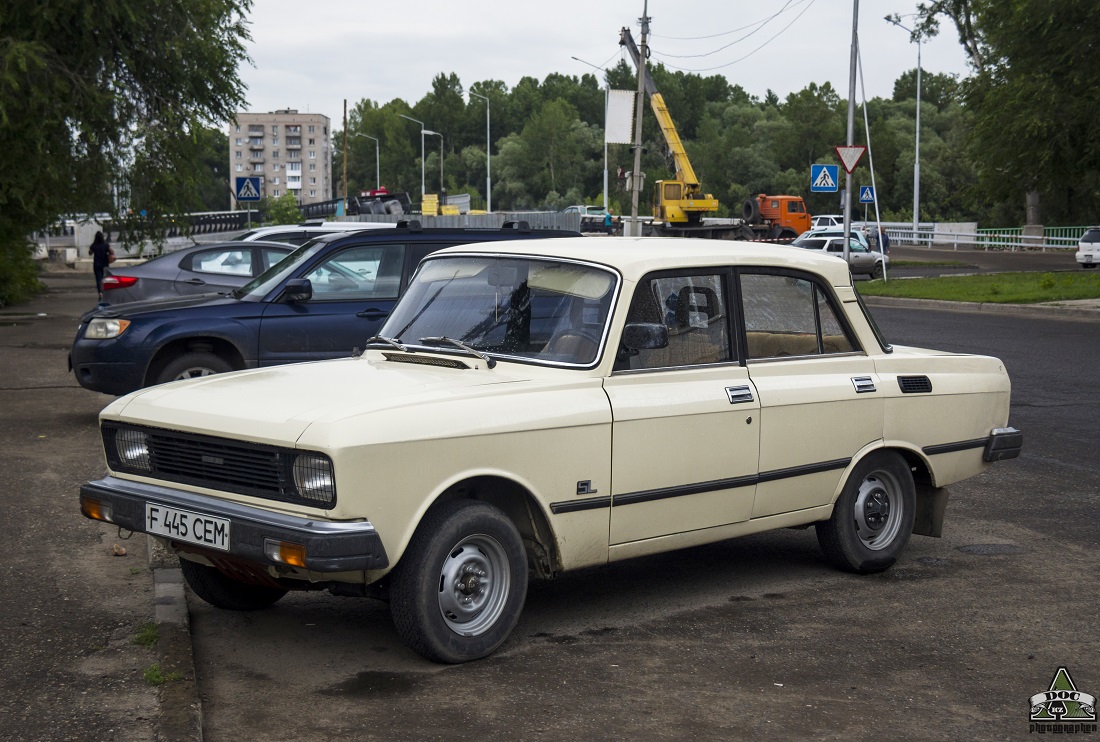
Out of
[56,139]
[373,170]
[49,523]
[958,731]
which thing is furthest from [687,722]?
[373,170]

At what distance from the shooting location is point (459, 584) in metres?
5.00

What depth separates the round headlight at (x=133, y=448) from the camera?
5.29 m

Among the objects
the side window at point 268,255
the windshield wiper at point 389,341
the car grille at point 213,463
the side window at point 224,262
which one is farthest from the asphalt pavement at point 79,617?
the side window at point 224,262

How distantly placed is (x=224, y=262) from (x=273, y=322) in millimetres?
5070

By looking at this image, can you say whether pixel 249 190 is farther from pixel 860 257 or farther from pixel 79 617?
pixel 79 617

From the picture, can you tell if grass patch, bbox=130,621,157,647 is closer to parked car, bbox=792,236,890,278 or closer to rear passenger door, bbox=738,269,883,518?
rear passenger door, bbox=738,269,883,518

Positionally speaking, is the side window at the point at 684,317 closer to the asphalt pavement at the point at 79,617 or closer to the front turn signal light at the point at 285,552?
the front turn signal light at the point at 285,552

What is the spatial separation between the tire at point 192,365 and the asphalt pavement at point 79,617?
0.79 meters

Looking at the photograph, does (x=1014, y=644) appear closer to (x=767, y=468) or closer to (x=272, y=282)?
(x=767, y=468)

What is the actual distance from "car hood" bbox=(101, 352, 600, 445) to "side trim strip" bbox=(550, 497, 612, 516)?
0.47m

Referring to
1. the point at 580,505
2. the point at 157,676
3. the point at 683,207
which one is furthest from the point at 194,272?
the point at 683,207

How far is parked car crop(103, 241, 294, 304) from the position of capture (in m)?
15.0

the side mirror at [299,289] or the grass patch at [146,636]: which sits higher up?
the side mirror at [299,289]

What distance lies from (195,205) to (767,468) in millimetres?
23571
